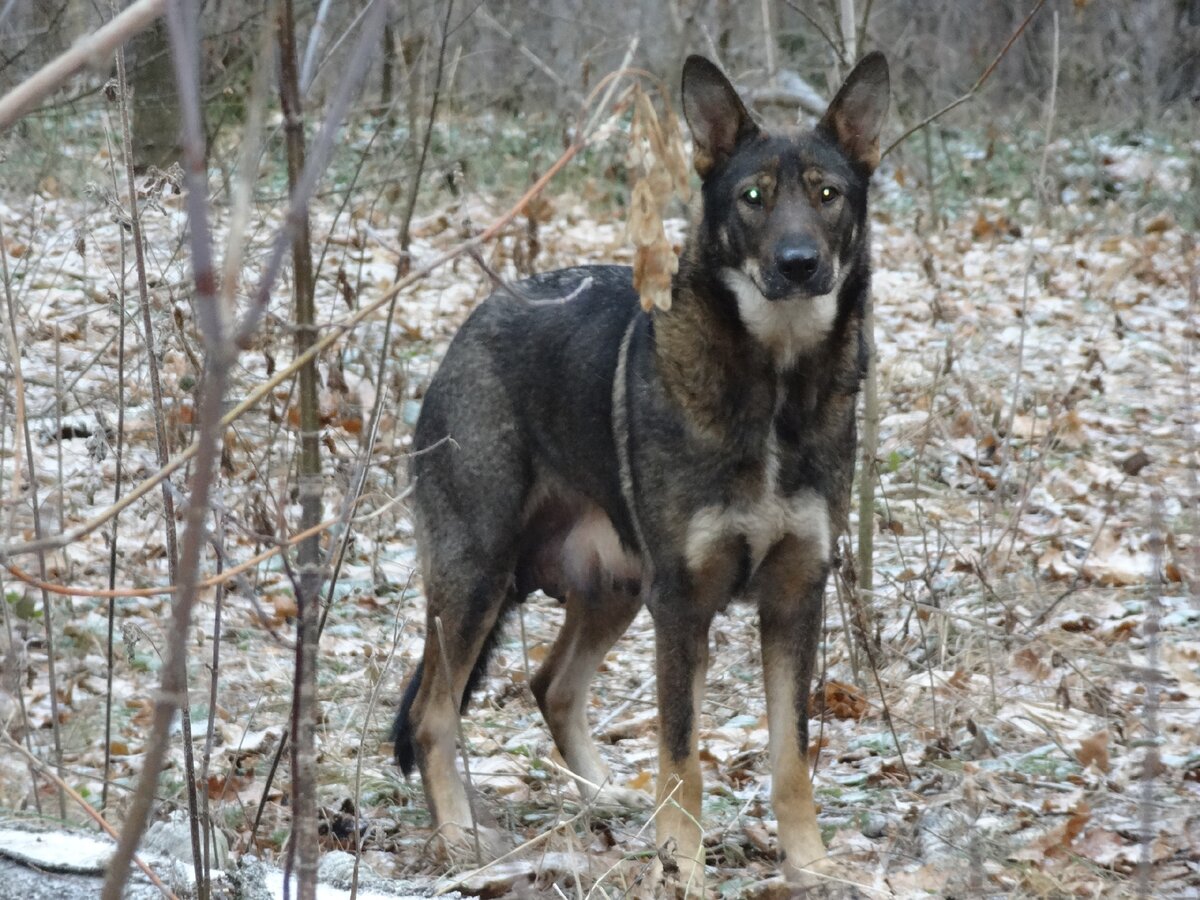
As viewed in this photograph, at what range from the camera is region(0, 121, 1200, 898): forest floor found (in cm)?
360

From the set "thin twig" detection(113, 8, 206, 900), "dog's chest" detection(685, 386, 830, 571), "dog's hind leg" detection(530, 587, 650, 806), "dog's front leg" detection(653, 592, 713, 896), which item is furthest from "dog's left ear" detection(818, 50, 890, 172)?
"thin twig" detection(113, 8, 206, 900)

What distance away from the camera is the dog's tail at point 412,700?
15.1 feet

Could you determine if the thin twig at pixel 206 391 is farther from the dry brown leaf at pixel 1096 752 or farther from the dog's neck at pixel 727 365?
the dry brown leaf at pixel 1096 752

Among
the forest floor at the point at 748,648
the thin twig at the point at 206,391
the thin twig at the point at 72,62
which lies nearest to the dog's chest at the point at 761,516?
the forest floor at the point at 748,648

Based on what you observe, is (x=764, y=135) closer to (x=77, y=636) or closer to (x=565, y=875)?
(x=565, y=875)

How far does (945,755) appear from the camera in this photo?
4559mm

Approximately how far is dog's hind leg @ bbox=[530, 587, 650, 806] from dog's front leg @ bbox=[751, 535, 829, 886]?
0.93 meters

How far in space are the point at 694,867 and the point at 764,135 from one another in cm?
205

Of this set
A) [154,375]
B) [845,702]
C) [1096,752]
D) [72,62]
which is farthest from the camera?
[845,702]

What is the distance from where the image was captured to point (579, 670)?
4863 millimetres

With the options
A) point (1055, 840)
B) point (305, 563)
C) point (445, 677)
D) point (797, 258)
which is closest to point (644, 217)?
point (305, 563)

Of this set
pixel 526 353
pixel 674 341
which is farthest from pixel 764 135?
pixel 526 353

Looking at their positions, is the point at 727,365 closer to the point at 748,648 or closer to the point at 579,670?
the point at 579,670

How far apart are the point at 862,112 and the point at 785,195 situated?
1.54 ft
